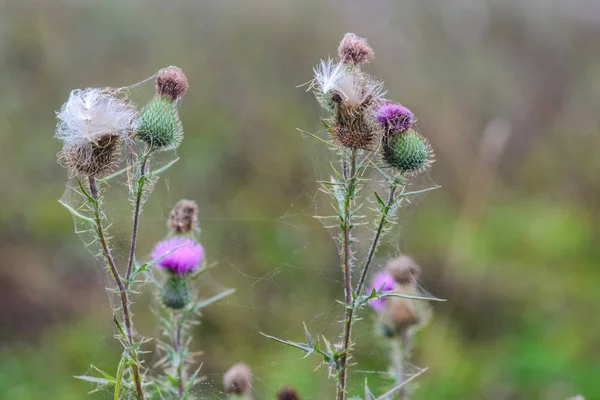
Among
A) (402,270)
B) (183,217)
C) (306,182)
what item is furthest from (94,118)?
(306,182)

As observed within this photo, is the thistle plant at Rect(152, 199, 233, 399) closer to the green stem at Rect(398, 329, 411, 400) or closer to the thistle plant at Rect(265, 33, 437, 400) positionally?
the thistle plant at Rect(265, 33, 437, 400)

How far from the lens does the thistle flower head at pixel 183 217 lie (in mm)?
1776

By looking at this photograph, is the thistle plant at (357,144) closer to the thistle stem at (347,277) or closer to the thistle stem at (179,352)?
the thistle stem at (347,277)

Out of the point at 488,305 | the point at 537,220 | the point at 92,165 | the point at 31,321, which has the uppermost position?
the point at 537,220

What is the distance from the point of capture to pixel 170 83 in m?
1.54

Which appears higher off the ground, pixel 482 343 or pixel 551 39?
pixel 551 39

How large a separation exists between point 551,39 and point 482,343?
162 inches

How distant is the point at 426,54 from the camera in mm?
6188

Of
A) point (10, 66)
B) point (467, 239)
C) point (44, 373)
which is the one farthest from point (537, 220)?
point (10, 66)

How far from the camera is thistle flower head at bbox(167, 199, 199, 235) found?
1776mm

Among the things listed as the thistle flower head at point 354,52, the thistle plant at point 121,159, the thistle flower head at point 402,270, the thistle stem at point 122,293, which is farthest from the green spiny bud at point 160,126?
the thistle flower head at point 402,270

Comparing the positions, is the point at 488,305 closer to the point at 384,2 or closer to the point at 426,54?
the point at 426,54

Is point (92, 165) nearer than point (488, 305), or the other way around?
point (92, 165)

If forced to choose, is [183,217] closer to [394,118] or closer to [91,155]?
[91,155]
